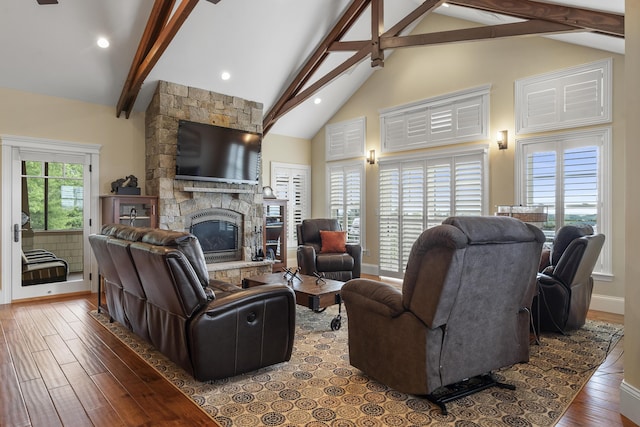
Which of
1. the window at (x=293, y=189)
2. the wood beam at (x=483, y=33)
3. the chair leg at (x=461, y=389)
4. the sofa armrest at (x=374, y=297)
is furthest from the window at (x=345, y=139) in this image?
the chair leg at (x=461, y=389)

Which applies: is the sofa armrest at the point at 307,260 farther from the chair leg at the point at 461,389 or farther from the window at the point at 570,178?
the chair leg at the point at 461,389

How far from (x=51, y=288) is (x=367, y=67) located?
6463 mm

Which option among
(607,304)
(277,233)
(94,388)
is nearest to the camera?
(94,388)

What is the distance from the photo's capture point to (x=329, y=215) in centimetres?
839

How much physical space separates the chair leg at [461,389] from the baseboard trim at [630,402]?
23.8 inches

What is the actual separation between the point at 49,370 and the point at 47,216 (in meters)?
3.31

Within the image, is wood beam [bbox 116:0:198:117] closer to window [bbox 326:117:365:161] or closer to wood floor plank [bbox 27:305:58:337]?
wood floor plank [bbox 27:305:58:337]

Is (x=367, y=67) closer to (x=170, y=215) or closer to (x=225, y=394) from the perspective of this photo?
(x=170, y=215)

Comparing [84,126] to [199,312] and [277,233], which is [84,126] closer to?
[277,233]

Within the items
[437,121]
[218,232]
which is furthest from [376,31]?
[218,232]

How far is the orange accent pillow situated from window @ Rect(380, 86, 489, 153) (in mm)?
1987

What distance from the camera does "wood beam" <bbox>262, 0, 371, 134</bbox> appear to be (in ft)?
19.6

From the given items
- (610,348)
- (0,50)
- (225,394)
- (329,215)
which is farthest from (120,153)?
(610,348)

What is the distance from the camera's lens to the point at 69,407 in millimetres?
2461
